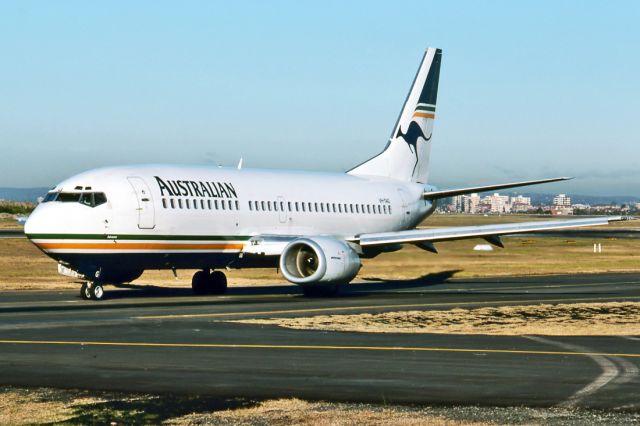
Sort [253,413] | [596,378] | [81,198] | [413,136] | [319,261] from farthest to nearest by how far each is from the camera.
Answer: [413,136] → [319,261] → [81,198] → [596,378] → [253,413]

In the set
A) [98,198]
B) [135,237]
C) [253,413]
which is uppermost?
[98,198]

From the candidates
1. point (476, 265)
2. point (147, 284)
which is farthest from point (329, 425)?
point (476, 265)

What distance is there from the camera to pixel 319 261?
3741 cm

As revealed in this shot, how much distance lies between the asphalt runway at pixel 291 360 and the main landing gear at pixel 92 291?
3.44 metres

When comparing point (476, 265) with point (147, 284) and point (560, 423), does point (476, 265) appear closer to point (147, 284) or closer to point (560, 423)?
point (147, 284)

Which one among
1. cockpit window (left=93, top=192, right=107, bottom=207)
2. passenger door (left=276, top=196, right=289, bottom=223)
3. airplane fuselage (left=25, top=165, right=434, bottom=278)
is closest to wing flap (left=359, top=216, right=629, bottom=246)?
airplane fuselage (left=25, top=165, right=434, bottom=278)

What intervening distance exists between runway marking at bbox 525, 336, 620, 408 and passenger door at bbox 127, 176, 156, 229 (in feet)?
57.5

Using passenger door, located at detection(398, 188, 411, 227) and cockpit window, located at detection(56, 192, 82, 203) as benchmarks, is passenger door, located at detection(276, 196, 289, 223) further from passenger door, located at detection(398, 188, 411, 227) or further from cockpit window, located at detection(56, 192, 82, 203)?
cockpit window, located at detection(56, 192, 82, 203)

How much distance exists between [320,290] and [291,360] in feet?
64.3

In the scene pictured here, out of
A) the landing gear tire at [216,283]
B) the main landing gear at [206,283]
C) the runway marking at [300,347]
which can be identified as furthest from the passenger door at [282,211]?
the runway marking at [300,347]

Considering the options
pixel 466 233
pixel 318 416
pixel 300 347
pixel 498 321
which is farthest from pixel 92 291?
pixel 318 416

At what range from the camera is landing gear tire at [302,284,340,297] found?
3856 centimetres

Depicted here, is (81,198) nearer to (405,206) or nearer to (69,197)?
(69,197)

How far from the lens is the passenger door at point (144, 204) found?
36.2 m
